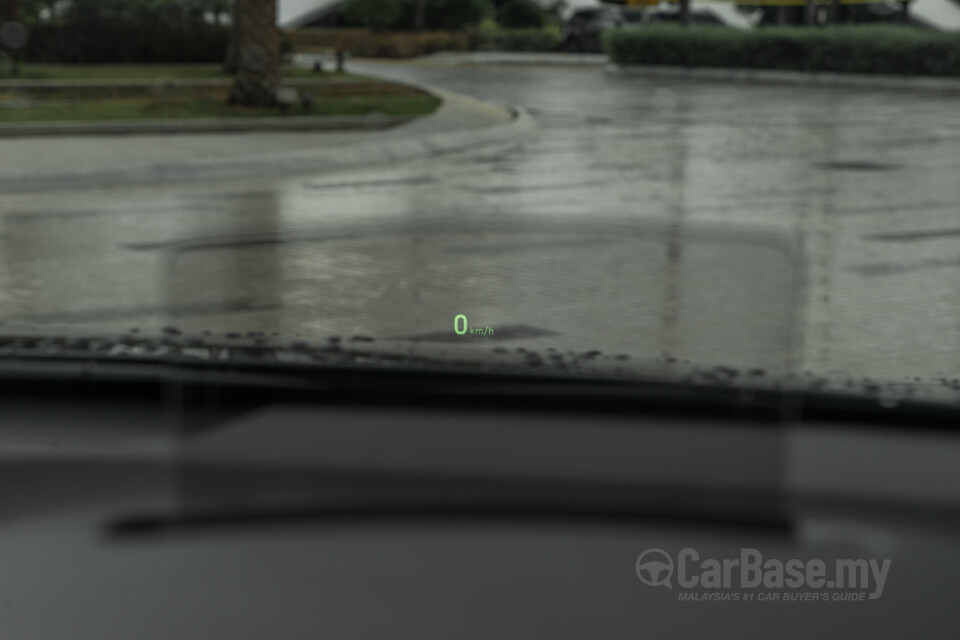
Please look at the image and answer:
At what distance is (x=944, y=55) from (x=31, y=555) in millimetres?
34745

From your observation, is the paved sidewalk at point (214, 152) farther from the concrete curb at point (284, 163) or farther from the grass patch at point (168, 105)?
the grass patch at point (168, 105)

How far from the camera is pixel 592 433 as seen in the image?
75.3 inches

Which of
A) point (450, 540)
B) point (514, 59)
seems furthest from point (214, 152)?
point (514, 59)

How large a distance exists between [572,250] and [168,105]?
56.0 feet

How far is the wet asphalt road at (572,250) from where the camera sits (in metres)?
3.69

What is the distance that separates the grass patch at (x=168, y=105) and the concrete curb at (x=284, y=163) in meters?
1.73

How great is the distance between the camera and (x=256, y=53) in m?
20.1

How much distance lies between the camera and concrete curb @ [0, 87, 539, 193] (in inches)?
Result: 521

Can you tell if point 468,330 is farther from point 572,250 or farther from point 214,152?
point 214,152

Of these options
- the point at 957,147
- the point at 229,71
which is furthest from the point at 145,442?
the point at 229,71

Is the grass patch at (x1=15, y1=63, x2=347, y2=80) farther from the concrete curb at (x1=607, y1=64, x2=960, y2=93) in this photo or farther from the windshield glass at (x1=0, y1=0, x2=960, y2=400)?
the concrete curb at (x1=607, y1=64, x2=960, y2=93)

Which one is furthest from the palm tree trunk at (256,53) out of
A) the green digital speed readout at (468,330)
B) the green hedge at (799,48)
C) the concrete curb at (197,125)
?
the green hedge at (799,48)

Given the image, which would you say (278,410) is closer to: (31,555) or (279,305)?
(31,555)

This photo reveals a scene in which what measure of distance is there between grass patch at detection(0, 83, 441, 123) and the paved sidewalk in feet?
4.94
